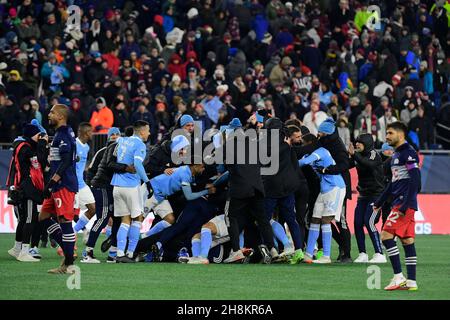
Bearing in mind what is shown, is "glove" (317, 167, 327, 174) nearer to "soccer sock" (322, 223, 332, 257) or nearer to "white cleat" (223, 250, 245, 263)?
"soccer sock" (322, 223, 332, 257)

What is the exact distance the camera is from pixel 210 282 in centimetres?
1586

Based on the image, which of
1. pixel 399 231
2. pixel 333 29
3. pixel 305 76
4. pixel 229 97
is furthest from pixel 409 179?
pixel 333 29

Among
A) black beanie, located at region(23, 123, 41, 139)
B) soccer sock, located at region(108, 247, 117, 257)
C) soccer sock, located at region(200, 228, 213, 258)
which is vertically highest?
black beanie, located at region(23, 123, 41, 139)

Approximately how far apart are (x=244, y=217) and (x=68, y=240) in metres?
3.56

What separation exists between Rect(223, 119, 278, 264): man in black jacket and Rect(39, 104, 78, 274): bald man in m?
2.98

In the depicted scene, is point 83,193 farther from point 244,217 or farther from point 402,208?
point 402,208

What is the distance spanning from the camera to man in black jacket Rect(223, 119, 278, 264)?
1872 centimetres

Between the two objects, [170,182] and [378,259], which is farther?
[378,259]

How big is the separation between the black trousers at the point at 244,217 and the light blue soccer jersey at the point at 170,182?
38.6 inches

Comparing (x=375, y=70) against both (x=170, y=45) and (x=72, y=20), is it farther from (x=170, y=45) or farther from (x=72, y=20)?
(x=72, y=20)

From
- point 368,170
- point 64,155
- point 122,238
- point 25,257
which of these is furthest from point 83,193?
point 64,155

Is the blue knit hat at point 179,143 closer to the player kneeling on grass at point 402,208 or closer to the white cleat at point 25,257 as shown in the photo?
the white cleat at point 25,257

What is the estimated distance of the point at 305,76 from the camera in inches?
1276

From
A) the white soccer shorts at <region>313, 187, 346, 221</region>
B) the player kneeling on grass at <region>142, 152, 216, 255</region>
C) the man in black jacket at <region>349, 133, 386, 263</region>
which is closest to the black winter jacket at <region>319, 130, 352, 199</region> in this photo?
the white soccer shorts at <region>313, 187, 346, 221</region>
